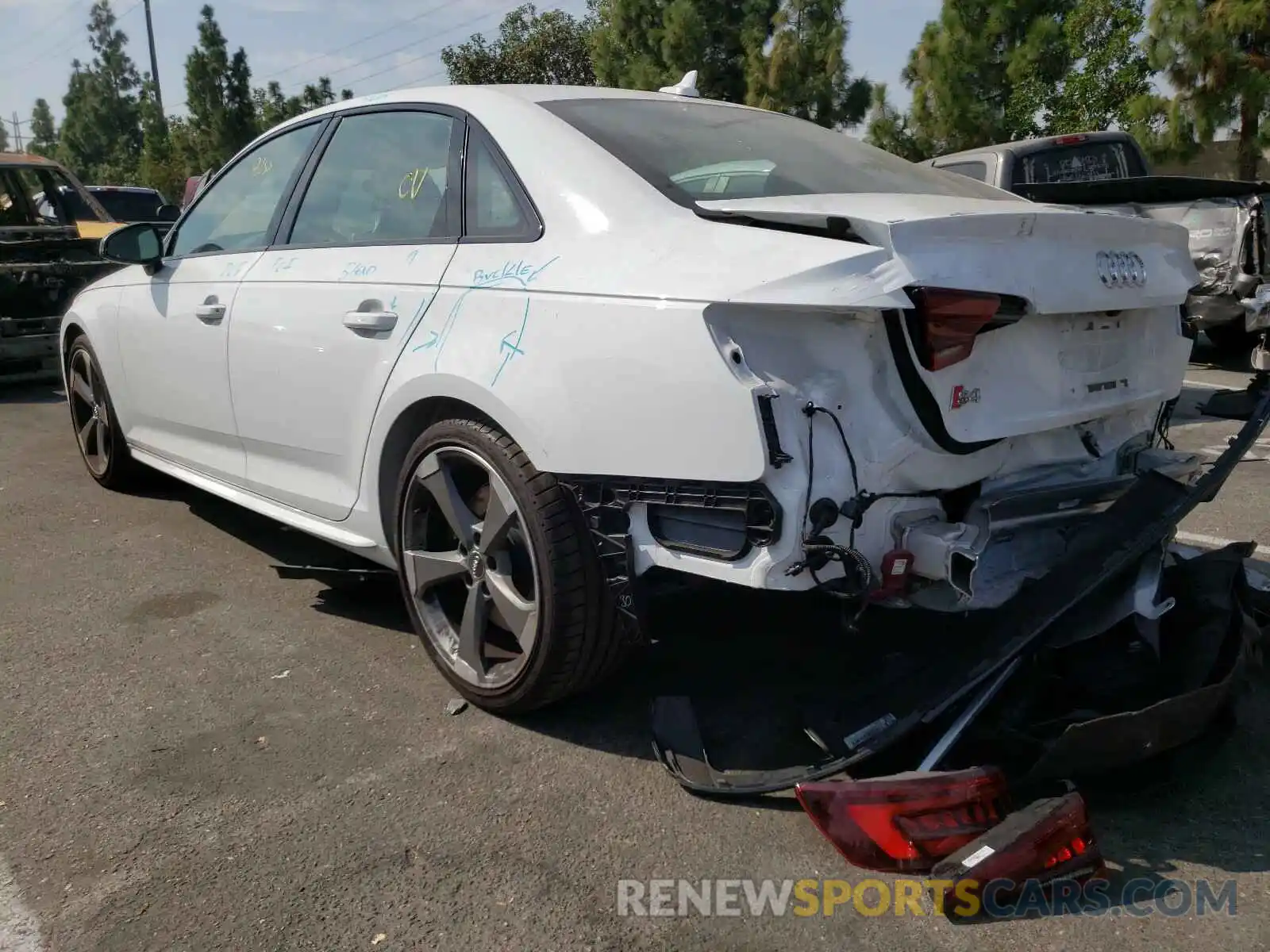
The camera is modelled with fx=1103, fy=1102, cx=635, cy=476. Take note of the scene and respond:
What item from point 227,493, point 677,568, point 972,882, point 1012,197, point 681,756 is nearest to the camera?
point 972,882

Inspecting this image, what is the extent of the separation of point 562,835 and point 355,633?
146 cm

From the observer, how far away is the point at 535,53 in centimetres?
3020

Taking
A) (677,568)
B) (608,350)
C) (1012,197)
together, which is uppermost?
(1012,197)

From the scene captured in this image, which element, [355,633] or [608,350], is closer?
Result: [608,350]

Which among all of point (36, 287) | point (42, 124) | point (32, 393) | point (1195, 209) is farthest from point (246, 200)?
point (42, 124)

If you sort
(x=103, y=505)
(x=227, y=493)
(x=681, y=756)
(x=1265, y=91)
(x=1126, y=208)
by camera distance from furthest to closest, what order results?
(x=1265, y=91) → (x=1126, y=208) → (x=103, y=505) → (x=227, y=493) → (x=681, y=756)

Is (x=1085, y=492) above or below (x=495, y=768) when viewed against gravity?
above

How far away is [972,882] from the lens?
2.17 m

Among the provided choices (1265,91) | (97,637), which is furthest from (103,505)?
(1265,91)

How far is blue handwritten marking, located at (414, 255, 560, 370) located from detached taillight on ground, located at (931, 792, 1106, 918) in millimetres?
1644

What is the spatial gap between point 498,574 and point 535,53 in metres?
29.8

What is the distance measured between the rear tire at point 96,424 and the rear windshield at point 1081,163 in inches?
255

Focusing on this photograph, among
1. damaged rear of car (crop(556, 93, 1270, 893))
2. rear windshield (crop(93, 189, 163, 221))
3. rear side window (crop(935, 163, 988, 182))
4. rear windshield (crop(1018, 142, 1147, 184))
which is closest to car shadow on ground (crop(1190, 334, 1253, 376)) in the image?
rear windshield (crop(1018, 142, 1147, 184))

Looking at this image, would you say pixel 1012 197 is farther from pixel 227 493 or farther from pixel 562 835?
pixel 227 493
